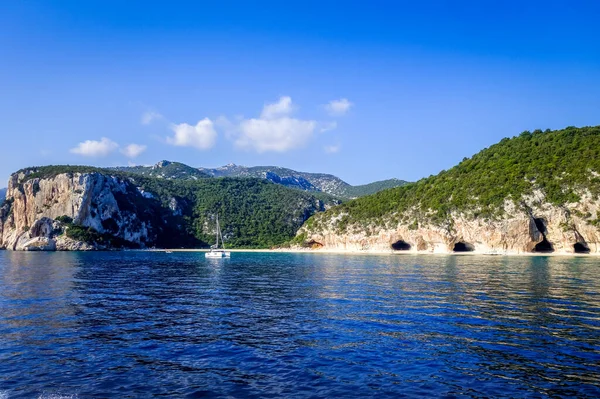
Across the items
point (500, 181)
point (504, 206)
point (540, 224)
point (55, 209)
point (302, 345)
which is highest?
point (500, 181)

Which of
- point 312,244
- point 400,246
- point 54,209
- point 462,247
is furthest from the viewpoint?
point 54,209

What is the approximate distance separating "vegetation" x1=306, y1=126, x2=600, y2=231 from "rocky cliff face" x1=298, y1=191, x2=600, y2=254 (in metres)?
2.06

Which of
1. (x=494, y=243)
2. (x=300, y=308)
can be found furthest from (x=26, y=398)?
(x=494, y=243)

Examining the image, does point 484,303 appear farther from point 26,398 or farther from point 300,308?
point 26,398

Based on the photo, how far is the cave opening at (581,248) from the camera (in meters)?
104

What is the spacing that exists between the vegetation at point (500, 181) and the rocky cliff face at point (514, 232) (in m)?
2.06

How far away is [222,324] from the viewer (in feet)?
75.3

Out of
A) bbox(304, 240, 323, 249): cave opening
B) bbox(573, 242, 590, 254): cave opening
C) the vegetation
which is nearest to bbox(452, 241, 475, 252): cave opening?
the vegetation

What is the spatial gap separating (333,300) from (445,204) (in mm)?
108574

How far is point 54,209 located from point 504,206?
584 ft

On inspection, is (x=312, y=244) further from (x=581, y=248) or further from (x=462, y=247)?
(x=581, y=248)

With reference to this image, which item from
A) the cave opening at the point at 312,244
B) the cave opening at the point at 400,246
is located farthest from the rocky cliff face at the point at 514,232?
the cave opening at the point at 312,244

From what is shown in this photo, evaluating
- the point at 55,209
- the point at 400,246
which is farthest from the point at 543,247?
the point at 55,209

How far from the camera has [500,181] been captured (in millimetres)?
121250
